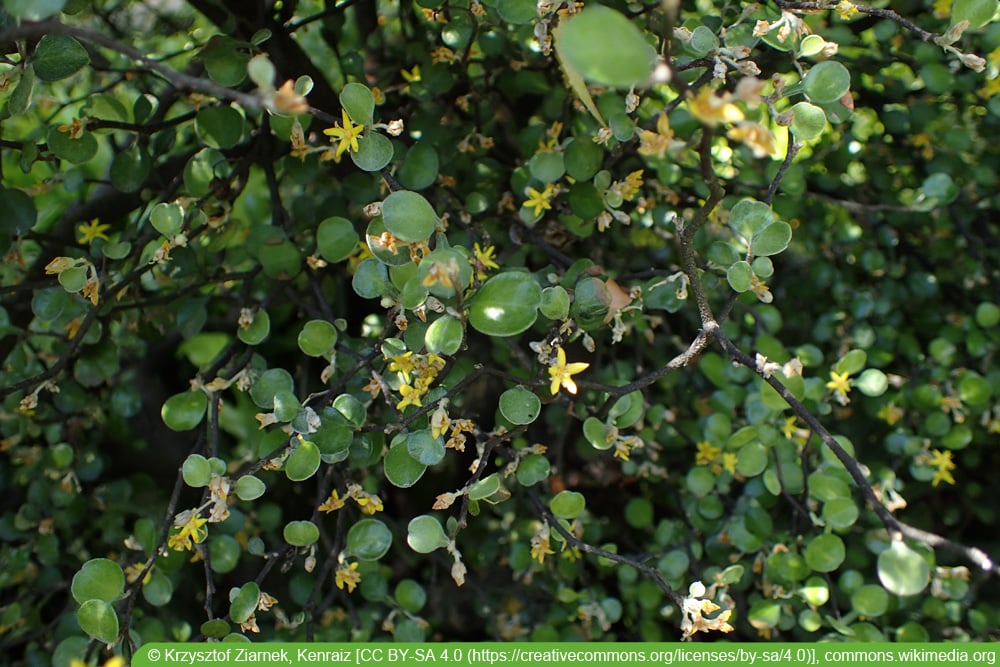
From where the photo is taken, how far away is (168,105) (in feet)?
3.18

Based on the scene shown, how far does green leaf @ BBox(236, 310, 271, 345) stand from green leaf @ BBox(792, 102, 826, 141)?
50cm

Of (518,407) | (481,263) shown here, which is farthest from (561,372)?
(481,263)

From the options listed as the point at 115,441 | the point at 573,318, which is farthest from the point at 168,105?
the point at 573,318

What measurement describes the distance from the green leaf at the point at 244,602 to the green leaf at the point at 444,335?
0.30m

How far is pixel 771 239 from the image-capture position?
680mm

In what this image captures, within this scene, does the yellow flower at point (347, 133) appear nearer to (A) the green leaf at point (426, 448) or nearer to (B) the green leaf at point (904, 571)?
(A) the green leaf at point (426, 448)

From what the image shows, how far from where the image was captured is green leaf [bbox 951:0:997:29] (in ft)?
2.25

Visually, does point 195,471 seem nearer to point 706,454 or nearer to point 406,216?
point 406,216

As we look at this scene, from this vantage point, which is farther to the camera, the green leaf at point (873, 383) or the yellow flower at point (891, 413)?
the yellow flower at point (891, 413)

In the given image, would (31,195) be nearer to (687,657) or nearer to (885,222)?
(687,657)

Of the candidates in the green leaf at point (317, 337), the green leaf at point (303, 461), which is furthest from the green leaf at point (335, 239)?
the green leaf at point (303, 461)

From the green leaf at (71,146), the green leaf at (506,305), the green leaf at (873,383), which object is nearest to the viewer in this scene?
the green leaf at (506,305)

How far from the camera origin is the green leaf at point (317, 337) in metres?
0.72

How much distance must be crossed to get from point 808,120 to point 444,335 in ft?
1.04
